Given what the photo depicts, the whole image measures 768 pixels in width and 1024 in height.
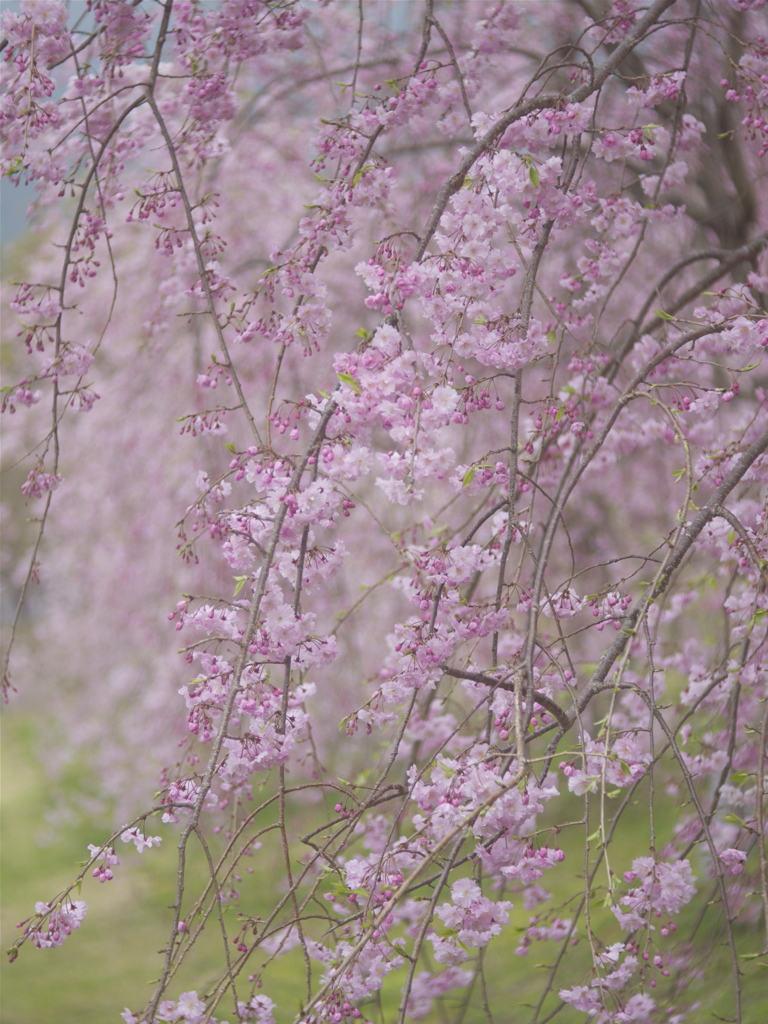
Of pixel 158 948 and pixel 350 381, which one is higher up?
pixel 158 948

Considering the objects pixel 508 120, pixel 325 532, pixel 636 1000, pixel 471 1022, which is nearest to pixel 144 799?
pixel 325 532

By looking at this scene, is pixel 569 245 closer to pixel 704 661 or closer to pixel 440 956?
pixel 704 661

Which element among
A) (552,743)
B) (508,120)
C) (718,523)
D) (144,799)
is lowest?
(552,743)

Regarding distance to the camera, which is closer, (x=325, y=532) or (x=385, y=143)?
(x=385, y=143)

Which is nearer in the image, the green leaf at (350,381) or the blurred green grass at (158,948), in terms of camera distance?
the green leaf at (350,381)

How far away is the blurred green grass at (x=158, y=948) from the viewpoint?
313cm

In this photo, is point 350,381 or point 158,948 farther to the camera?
point 158,948

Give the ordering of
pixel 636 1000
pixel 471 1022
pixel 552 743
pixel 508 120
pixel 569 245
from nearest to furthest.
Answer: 1. pixel 552 743
2. pixel 508 120
3. pixel 636 1000
4. pixel 471 1022
5. pixel 569 245

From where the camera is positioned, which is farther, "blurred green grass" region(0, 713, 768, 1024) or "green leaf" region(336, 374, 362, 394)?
"blurred green grass" region(0, 713, 768, 1024)

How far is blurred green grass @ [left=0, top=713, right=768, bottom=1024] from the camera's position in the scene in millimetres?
3135

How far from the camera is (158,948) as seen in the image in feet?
17.7

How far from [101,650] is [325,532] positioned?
6.15 ft

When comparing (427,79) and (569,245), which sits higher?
(569,245)

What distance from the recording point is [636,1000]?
1.80 metres
